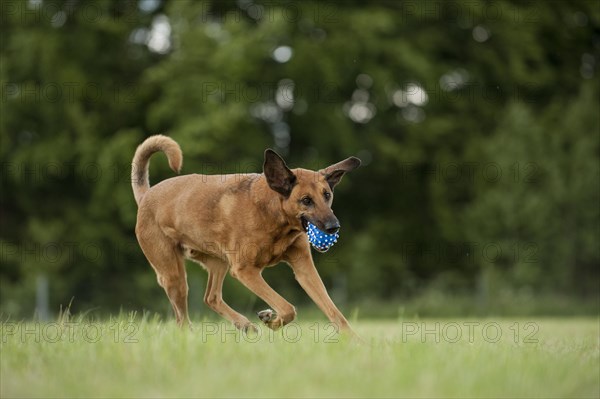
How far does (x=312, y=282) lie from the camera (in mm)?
7152

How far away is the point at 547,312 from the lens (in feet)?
67.3

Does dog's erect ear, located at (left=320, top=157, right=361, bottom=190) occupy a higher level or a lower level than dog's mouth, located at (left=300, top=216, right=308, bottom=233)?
higher

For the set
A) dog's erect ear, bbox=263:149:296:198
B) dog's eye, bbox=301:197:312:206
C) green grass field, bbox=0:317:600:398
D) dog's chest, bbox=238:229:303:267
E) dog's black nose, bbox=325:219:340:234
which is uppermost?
dog's erect ear, bbox=263:149:296:198

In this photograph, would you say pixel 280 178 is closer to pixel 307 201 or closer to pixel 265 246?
pixel 307 201

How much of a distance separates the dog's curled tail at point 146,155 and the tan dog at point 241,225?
13mm

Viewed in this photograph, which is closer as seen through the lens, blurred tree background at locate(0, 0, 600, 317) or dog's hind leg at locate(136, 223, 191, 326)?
dog's hind leg at locate(136, 223, 191, 326)

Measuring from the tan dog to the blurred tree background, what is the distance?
12095 mm

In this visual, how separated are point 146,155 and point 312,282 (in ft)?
8.51

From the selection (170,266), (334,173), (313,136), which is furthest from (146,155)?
(313,136)

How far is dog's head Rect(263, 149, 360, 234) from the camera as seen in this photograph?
6.89m

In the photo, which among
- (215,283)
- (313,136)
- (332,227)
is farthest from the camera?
(313,136)

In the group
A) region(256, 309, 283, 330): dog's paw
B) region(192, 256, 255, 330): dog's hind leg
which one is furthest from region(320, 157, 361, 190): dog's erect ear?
region(192, 256, 255, 330): dog's hind leg

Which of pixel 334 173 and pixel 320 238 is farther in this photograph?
pixel 334 173

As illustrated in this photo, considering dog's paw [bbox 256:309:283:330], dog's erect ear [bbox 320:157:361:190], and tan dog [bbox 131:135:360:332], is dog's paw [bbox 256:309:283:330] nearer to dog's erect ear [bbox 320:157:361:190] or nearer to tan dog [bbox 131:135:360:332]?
tan dog [bbox 131:135:360:332]
